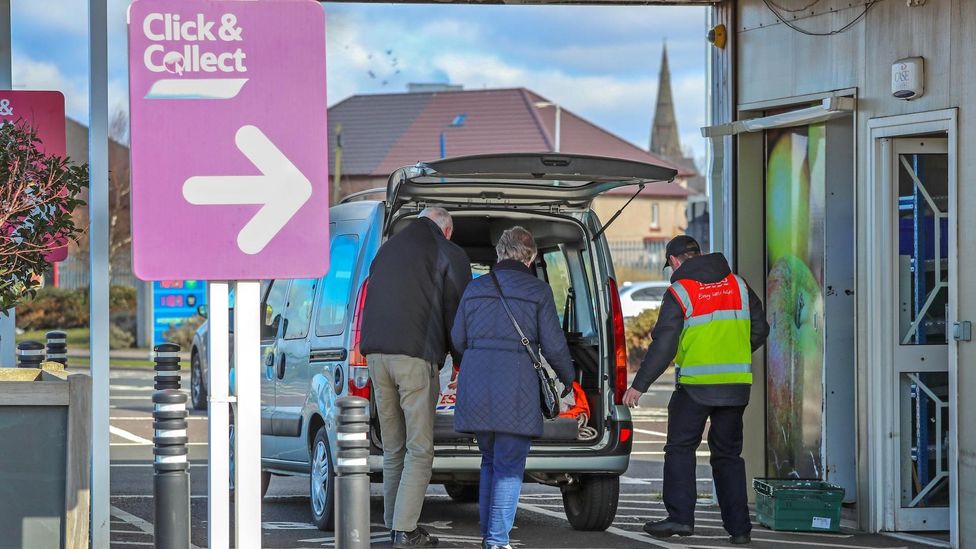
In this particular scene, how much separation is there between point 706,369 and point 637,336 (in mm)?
18339

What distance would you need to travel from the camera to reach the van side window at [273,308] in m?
10.4

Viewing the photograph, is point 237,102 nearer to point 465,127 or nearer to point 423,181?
point 423,181

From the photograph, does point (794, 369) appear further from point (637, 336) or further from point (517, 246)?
point (637, 336)

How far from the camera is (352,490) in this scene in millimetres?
5746

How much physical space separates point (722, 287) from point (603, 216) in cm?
6422

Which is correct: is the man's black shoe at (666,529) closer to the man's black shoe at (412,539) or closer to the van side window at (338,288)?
the man's black shoe at (412,539)

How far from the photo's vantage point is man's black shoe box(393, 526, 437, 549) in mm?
A: 8625

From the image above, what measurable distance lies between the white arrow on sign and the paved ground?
3991mm

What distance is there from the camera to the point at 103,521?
25.2 ft

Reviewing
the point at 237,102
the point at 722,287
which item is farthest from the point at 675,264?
the point at 237,102

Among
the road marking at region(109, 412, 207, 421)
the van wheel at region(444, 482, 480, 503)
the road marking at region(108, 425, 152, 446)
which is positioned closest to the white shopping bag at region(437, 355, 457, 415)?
the van wheel at region(444, 482, 480, 503)

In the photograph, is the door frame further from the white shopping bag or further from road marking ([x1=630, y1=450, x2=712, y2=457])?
road marking ([x1=630, y1=450, x2=712, y2=457])

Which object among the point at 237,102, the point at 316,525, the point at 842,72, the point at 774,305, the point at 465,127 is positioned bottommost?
the point at 316,525

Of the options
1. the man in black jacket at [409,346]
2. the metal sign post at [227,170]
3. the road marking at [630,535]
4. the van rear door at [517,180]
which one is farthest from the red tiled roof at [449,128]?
the metal sign post at [227,170]
